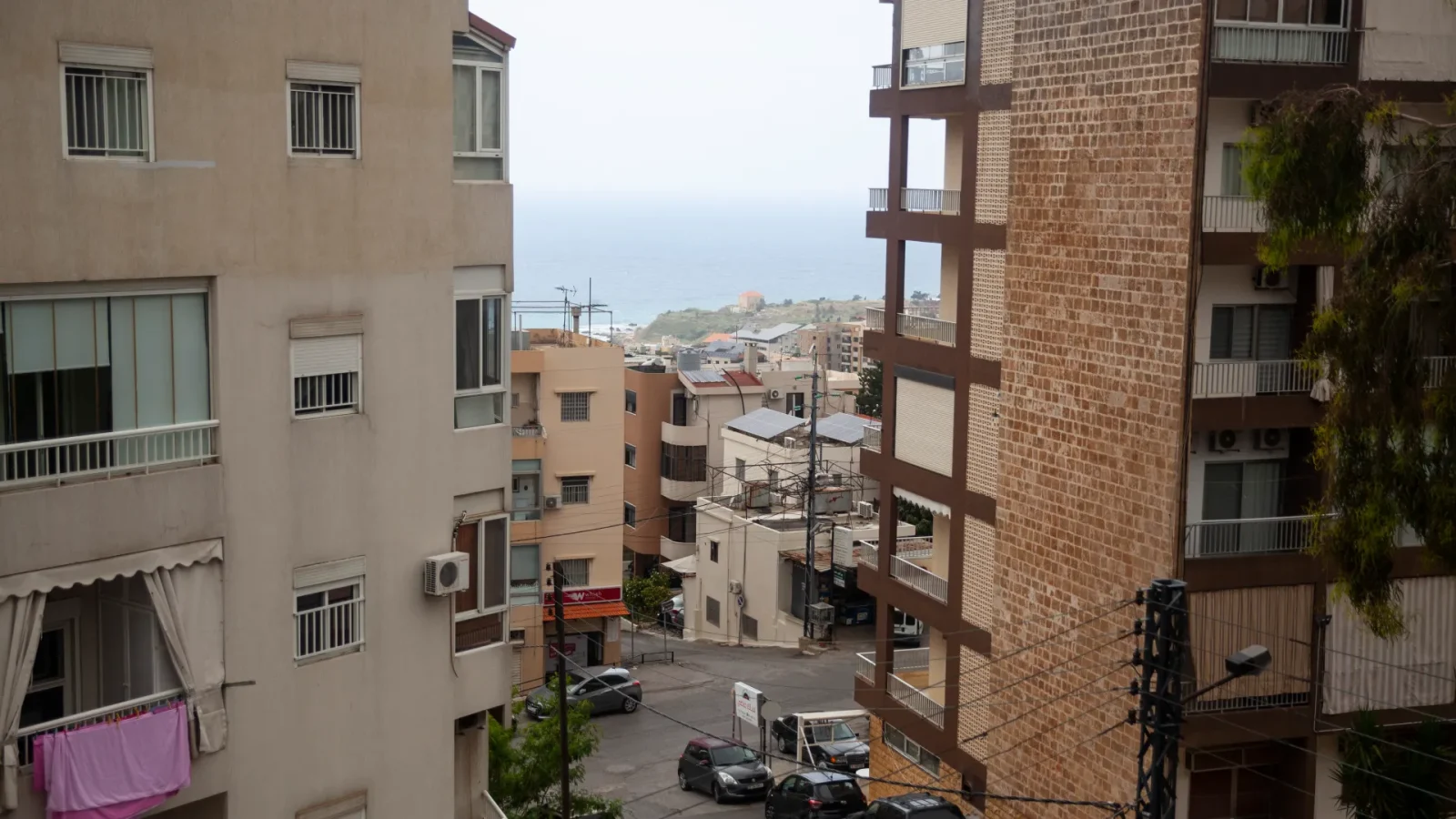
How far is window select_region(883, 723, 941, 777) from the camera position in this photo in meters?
25.3

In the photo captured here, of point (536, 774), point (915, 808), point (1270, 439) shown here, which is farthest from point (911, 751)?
point (1270, 439)

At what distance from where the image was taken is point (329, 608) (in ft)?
40.4

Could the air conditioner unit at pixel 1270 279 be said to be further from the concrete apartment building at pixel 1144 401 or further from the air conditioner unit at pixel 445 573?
the air conditioner unit at pixel 445 573

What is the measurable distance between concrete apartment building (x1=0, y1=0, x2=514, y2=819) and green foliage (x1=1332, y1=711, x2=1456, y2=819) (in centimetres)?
1076

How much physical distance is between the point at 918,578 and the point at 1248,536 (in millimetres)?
6564

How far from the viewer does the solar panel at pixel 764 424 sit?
5244 cm

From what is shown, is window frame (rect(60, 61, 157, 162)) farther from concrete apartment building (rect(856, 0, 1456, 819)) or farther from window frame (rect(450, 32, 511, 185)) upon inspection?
concrete apartment building (rect(856, 0, 1456, 819))

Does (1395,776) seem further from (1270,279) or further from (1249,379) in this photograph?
(1270,279)

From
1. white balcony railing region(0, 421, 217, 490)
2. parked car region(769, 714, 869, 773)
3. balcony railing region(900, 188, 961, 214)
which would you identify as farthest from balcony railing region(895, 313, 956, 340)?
white balcony railing region(0, 421, 217, 490)

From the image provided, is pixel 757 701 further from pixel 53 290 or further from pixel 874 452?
pixel 53 290

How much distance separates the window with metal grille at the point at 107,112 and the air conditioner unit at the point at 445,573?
162 inches


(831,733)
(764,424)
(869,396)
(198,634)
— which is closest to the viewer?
(198,634)

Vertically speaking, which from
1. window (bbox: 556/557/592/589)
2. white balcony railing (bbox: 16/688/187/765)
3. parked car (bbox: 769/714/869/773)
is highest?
white balcony railing (bbox: 16/688/187/765)

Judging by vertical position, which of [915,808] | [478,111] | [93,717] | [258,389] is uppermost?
[478,111]
